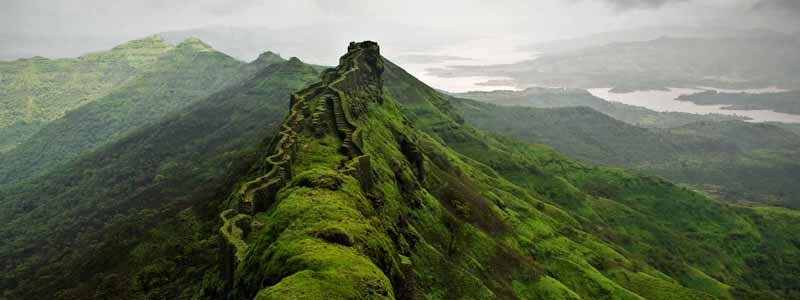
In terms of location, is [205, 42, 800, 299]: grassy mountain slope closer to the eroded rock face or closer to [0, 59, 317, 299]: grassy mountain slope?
the eroded rock face

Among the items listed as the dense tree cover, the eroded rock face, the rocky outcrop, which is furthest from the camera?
the rocky outcrop

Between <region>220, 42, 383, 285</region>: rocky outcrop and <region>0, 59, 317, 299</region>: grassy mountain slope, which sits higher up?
<region>220, 42, 383, 285</region>: rocky outcrop

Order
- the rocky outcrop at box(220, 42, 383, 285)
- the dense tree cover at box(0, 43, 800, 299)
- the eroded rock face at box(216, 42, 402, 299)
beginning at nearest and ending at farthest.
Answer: the eroded rock face at box(216, 42, 402, 299), the dense tree cover at box(0, 43, 800, 299), the rocky outcrop at box(220, 42, 383, 285)

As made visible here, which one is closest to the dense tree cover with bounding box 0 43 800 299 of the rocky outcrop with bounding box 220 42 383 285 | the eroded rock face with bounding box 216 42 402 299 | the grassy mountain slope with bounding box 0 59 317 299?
the eroded rock face with bounding box 216 42 402 299

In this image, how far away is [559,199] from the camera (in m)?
197

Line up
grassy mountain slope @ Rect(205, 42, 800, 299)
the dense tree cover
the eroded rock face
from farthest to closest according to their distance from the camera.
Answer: the dense tree cover < grassy mountain slope @ Rect(205, 42, 800, 299) < the eroded rock face

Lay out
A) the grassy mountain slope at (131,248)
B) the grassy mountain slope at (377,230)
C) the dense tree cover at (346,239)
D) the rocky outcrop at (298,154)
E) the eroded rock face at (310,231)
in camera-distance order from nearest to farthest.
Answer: the eroded rock face at (310,231) → the grassy mountain slope at (377,230) → the dense tree cover at (346,239) → the rocky outcrop at (298,154) → the grassy mountain slope at (131,248)

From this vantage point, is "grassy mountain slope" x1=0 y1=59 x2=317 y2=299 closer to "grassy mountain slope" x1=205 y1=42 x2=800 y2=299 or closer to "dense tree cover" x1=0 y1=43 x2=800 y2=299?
"dense tree cover" x1=0 y1=43 x2=800 y2=299

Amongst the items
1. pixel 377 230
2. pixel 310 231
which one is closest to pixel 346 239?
pixel 310 231

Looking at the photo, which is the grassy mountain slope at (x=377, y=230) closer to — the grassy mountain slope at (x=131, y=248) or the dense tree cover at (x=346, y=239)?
the dense tree cover at (x=346, y=239)

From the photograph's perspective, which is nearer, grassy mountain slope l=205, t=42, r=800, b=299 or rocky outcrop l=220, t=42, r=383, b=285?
grassy mountain slope l=205, t=42, r=800, b=299

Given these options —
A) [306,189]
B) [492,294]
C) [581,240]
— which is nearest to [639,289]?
[581,240]

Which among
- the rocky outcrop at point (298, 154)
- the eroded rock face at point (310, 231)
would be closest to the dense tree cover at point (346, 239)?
the eroded rock face at point (310, 231)

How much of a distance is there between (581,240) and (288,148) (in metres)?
106
